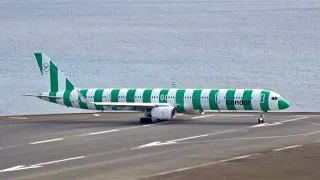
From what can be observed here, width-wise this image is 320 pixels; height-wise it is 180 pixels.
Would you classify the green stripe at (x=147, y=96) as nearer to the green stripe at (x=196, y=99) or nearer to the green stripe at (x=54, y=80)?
the green stripe at (x=196, y=99)

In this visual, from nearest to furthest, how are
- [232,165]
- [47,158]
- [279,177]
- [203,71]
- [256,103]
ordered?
[279,177]
[232,165]
[47,158]
[256,103]
[203,71]

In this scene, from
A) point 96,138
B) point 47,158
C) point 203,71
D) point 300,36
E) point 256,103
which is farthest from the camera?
point 300,36

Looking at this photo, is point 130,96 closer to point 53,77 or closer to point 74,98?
point 74,98

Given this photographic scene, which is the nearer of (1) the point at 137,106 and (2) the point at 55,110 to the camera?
(1) the point at 137,106

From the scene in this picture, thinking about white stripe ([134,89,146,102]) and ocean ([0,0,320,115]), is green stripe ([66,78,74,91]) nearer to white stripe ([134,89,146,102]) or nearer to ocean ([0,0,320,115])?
white stripe ([134,89,146,102])

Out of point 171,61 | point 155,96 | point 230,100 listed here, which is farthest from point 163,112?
point 171,61

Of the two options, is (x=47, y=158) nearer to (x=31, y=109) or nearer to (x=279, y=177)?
(x=279, y=177)

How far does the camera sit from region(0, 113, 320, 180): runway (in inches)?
1817

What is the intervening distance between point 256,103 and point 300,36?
11408 cm

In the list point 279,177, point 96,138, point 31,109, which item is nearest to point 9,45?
point 31,109

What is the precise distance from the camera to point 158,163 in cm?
4791

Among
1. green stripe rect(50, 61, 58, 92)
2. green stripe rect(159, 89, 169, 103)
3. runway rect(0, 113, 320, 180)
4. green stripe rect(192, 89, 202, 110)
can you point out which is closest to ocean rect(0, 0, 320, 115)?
green stripe rect(50, 61, 58, 92)

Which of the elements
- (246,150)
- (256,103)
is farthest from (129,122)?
(246,150)

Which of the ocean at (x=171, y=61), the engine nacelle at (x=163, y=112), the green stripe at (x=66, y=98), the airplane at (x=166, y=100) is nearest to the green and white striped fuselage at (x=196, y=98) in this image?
the airplane at (x=166, y=100)
